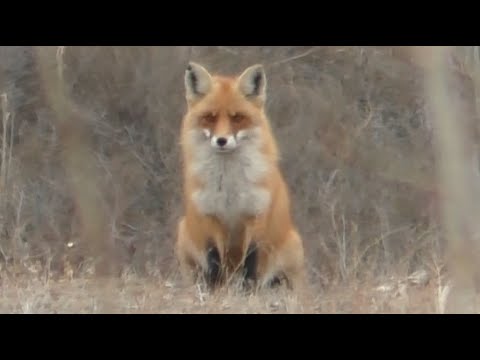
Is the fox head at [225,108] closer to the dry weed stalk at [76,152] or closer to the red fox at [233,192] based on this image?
the red fox at [233,192]

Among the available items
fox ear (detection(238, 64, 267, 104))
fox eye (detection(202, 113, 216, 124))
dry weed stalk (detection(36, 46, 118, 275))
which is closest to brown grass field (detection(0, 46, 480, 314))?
dry weed stalk (detection(36, 46, 118, 275))

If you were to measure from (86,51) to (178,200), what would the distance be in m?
2.99

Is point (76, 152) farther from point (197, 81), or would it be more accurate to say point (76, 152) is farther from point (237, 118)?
point (237, 118)

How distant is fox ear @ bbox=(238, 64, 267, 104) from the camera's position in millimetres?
10844

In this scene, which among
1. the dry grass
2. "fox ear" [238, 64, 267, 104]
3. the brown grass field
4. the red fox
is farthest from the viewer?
the brown grass field

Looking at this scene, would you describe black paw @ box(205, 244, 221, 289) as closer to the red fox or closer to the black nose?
the red fox

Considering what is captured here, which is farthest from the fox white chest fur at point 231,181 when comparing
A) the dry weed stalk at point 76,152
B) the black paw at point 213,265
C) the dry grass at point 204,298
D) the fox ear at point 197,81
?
the dry weed stalk at point 76,152

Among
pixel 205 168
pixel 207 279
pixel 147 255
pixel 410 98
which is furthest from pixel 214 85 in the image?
pixel 410 98

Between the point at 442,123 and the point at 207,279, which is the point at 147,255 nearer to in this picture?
the point at 207,279

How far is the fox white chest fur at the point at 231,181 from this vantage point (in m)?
10.5

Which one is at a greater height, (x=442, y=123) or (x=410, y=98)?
(x=410, y=98)

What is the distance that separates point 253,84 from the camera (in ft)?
35.7

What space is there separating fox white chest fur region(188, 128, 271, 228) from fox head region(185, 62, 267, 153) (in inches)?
3.8

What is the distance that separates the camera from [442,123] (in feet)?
25.2
